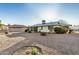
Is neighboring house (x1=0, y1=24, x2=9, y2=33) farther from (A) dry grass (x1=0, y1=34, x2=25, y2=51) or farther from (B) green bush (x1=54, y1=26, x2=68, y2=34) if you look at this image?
(B) green bush (x1=54, y1=26, x2=68, y2=34)

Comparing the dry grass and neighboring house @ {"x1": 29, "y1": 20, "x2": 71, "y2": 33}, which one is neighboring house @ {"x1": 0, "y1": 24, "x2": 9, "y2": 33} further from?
neighboring house @ {"x1": 29, "y1": 20, "x2": 71, "y2": 33}

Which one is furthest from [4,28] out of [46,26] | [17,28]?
[46,26]

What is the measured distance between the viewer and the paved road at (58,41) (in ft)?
9.99

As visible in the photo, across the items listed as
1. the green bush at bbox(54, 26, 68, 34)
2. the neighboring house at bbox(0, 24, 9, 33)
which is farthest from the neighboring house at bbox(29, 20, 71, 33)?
the neighboring house at bbox(0, 24, 9, 33)

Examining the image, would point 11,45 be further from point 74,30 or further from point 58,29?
point 74,30

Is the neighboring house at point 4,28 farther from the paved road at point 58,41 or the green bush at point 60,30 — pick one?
the green bush at point 60,30

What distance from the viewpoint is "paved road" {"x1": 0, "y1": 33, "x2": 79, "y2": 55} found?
304 centimetres

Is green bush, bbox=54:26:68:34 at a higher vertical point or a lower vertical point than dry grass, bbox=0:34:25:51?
higher

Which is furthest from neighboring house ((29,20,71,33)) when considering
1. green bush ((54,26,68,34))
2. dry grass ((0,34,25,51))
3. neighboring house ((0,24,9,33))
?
neighboring house ((0,24,9,33))

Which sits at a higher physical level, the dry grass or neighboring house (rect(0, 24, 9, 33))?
neighboring house (rect(0, 24, 9, 33))

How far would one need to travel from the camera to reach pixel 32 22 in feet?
10.2

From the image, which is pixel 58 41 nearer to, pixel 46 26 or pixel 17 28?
pixel 46 26

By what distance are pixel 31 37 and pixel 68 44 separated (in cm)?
57
